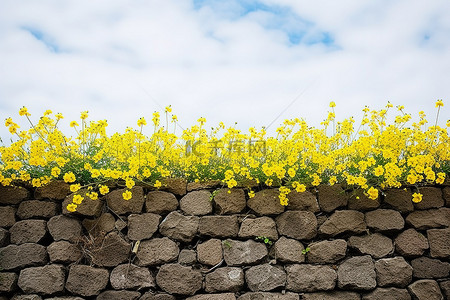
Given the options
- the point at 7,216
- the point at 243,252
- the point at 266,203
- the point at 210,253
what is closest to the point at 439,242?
the point at 266,203

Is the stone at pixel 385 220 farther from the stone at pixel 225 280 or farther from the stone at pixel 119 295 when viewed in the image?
the stone at pixel 119 295

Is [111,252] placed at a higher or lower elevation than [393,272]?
higher

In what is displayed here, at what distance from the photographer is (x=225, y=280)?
3568mm

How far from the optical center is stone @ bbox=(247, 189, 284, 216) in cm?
372

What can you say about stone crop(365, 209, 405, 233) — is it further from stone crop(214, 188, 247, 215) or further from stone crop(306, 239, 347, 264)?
stone crop(214, 188, 247, 215)

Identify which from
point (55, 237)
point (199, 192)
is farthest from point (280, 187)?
point (55, 237)

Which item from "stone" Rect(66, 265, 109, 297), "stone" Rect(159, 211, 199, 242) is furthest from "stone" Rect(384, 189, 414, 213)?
"stone" Rect(66, 265, 109, 297)

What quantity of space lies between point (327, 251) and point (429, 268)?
40.4 inches

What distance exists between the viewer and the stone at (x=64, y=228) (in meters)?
3.77

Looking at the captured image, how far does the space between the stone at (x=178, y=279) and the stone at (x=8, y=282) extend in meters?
1.41

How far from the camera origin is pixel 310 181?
3.78 m

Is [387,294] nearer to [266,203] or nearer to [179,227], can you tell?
[266,203]

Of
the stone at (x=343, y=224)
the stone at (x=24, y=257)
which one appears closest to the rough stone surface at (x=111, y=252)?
the stone at (x=24, y=257)

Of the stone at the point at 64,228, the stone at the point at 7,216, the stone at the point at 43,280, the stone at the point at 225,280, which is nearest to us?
the stone at the point at 225,280
